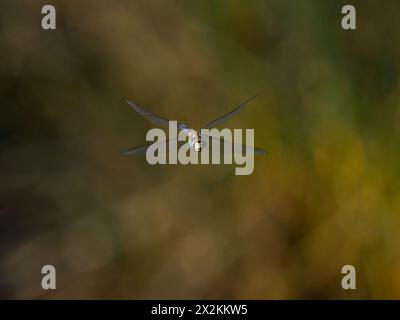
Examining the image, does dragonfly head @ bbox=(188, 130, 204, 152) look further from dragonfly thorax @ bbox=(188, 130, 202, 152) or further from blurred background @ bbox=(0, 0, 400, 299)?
blurred background @ bbox=(0, 0, 400, 299)

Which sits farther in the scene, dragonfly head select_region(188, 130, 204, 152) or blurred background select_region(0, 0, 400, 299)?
A: blurred background select_region(0, 0, 400, 299)

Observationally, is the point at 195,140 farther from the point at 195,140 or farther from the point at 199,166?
the point at 199,166

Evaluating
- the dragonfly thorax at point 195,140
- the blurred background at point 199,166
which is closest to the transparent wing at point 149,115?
the dragonfly thorax at point 195,140

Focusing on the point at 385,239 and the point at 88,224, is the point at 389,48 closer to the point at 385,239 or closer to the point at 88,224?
the point at 385,239

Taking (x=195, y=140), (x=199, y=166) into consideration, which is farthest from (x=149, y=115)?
(x=199, y=166)

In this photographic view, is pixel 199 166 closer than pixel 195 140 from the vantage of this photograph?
No

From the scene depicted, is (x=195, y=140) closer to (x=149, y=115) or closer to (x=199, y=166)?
(x=149, y=115)

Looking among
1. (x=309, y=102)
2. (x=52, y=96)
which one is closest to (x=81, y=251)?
(x=52, y=96)

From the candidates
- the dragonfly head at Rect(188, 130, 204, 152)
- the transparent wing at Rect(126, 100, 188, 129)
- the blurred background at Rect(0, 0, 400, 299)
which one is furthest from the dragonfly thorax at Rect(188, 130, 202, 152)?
the blurred background at Rect(0, 0, 400, 299)

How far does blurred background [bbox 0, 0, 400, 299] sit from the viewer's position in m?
2.79

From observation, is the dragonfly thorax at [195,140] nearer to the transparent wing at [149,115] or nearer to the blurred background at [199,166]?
the transparent wing at [149,115]

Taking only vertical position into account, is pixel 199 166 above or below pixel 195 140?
above

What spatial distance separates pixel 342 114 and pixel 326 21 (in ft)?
1.64

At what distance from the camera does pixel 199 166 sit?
9.52 feet
